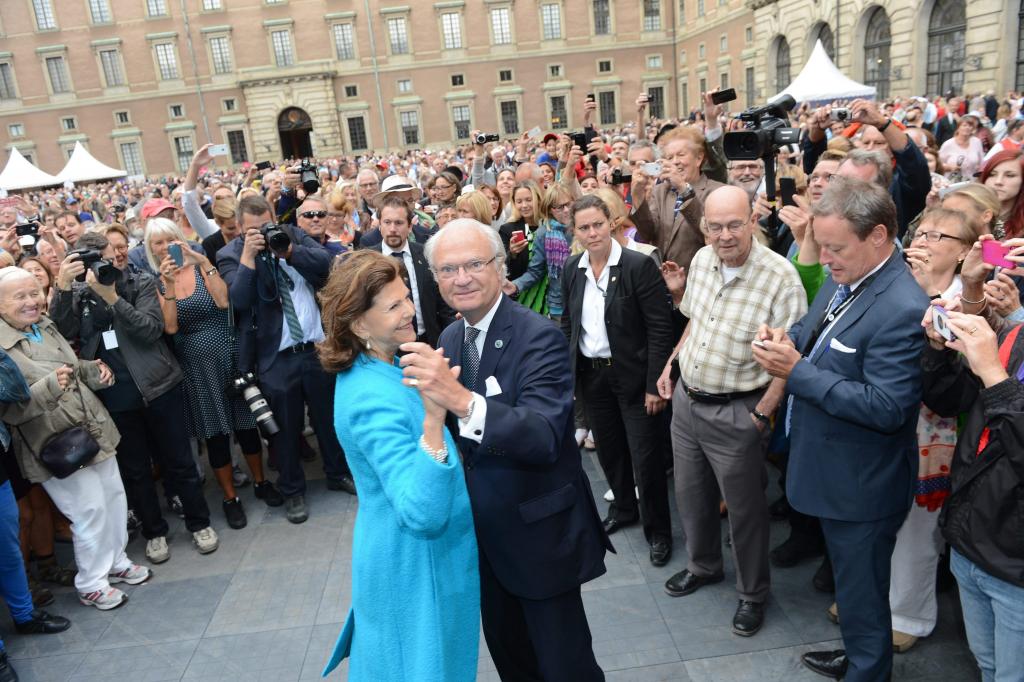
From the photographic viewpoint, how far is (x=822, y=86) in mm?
16391

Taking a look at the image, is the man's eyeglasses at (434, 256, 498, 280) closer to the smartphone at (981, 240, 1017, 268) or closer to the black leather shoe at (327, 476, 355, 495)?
the smartphone at (981, 240, 1017, 268)

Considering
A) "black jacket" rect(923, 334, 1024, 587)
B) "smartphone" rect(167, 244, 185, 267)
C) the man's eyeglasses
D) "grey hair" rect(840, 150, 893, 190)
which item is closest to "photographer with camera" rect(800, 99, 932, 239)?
"grey hair" rect(840, 150, 893, 190)

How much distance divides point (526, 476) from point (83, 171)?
2596 cm

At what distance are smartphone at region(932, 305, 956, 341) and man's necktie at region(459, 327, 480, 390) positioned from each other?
1447 millimetres

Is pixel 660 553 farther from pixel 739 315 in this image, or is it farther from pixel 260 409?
pixel 260 409

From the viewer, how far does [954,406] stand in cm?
234

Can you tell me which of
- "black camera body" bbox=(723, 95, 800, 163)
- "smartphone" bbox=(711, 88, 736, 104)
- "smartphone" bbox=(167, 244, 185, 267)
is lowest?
"smartphone" bbox=(167, 244, 185, 267)

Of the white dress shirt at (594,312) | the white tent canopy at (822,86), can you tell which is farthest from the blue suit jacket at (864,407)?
the white tent canopy at (822,86)

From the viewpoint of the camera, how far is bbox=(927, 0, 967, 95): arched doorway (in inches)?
768

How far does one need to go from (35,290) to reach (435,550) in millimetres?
3034

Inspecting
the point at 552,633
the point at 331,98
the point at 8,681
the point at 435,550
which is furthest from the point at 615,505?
the point at 331,98

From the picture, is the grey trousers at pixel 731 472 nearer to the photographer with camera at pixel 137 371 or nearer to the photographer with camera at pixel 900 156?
the photographer with camera at pixel 900 156

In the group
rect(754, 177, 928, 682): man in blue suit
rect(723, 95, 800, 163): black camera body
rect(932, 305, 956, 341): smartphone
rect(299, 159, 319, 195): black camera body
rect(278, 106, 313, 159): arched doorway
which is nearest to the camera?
rect(932, 305, 956, 341): smartphone

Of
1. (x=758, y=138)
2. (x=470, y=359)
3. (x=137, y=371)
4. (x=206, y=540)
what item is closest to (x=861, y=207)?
(x=758, y=138)
